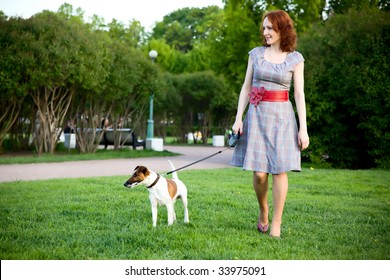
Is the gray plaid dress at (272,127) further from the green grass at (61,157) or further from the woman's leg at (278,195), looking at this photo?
the green grass at (61,157)

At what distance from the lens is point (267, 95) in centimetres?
512

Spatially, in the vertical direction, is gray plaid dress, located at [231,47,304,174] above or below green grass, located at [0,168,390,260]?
above

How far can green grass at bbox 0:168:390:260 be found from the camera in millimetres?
4645

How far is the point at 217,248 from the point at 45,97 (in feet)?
42.9

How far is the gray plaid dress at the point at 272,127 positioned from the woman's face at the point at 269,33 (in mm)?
154

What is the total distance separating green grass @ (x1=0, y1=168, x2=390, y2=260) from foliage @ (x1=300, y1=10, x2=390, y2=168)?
5.61 meters

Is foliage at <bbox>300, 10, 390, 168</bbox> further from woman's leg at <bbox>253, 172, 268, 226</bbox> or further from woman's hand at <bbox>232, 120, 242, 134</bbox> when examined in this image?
woman's hand at <bbox>232, 120, 242, 134</bbox>

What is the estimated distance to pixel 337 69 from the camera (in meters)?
15.5

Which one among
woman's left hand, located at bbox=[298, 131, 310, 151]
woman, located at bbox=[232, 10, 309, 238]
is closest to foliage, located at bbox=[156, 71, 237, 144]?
woman, located at bbox=[232, 10, 309, 238]

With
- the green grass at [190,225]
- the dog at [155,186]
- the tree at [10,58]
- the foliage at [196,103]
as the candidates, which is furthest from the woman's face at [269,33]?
the foliage at [196,103]

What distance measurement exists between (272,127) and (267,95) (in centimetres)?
28

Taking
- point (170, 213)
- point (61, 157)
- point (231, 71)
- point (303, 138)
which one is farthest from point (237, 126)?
point (231, 71)
